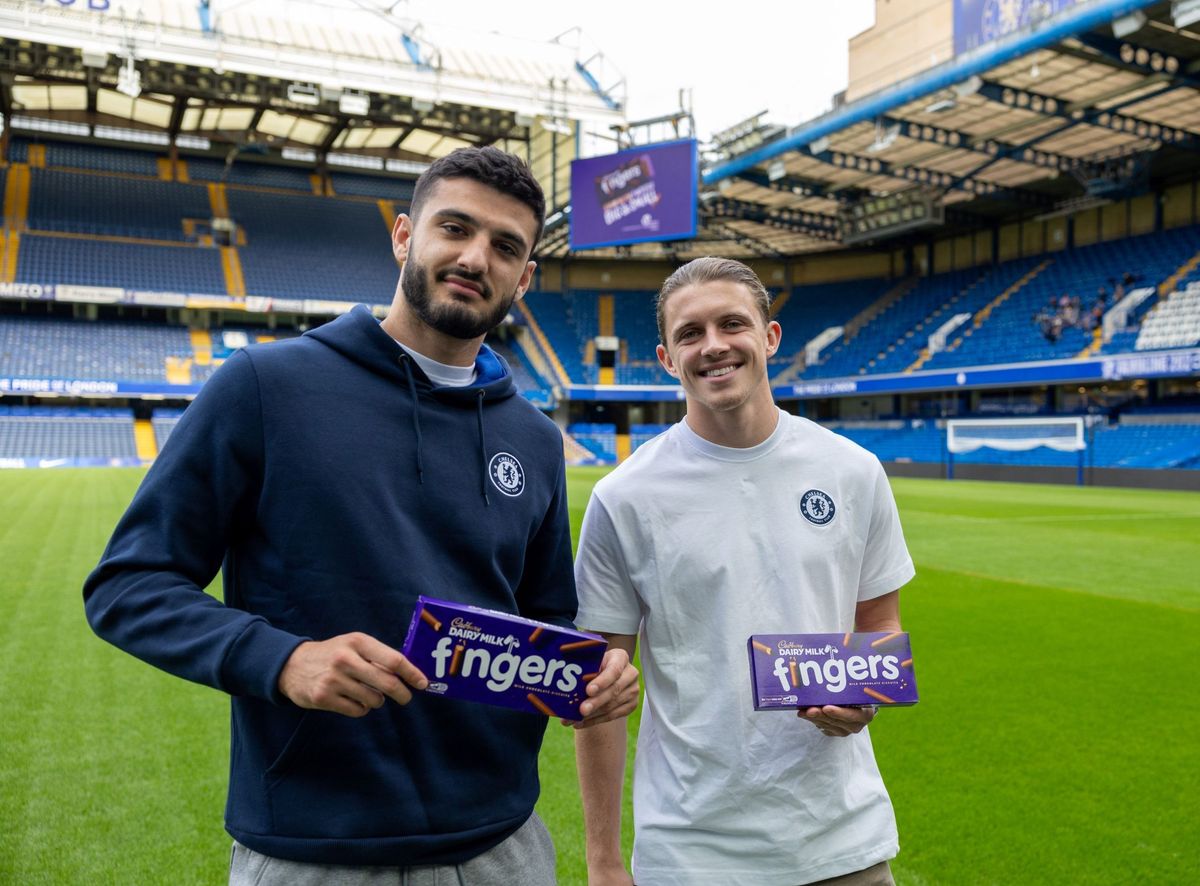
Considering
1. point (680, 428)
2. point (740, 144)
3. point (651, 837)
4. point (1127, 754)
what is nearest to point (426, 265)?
point (680, 428)

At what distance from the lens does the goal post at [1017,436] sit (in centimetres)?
2688

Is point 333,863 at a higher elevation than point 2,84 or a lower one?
lower

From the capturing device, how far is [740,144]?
31875mm

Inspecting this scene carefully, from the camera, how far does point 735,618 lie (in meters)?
2.18

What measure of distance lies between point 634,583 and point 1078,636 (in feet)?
21.6

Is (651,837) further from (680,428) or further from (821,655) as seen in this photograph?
(680,428)

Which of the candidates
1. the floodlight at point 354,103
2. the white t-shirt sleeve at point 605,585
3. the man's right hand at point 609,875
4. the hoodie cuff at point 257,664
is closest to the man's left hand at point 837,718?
the white t-shirt sleeve at point 605,585

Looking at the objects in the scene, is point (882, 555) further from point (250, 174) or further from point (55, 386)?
point (250, 174)

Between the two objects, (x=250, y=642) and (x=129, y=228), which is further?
(x=129, y=228)

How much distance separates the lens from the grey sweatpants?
5.83ft

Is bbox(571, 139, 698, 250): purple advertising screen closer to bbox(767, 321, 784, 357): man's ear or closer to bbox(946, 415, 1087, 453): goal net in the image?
bbox(946, 415, 1087, 453): goal net

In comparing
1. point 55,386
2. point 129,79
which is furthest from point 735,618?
point 55,386

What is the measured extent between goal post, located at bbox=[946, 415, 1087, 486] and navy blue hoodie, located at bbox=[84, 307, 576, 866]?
2749 centimetres

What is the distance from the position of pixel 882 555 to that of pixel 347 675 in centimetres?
140
